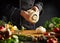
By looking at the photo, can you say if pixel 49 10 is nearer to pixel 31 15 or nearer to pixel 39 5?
pixel 39 5

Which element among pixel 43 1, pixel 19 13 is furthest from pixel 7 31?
pixel 43 1

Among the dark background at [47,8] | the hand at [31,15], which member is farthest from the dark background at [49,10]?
the hand at [31,15]

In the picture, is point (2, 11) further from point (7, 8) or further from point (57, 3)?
point (57, 3)

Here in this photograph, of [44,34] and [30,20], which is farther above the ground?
[30,20]

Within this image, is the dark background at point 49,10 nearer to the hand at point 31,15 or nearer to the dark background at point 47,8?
the dark background at point 47,8

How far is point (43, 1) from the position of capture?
1413 millimetres

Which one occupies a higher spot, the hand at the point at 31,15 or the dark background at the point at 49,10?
the dark background at the point at 49,10

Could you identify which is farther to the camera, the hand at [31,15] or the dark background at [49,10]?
the dark background at [49,10]

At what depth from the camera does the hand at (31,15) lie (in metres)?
1.21

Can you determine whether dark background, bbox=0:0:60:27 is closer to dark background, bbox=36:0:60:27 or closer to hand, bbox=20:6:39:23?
dark background, bbox=36:0:60:27

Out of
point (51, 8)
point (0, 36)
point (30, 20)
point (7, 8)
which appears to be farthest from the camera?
point (51, 8)

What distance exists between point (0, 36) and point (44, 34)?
0.18 meters

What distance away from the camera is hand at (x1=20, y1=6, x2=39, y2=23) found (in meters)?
1.21

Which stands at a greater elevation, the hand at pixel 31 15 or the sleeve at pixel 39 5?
the sleeve at pixel 39 5
